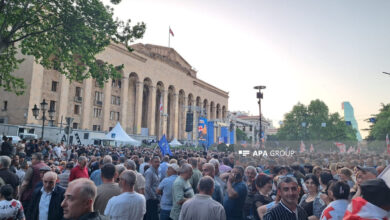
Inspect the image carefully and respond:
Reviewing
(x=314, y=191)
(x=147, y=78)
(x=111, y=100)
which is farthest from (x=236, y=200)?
(x=147, y=78)

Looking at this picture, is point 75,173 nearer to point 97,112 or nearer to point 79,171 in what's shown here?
point 79,171

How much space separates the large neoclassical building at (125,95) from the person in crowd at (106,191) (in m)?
30.9

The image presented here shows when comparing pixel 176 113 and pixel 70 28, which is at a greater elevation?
pixel 176 113

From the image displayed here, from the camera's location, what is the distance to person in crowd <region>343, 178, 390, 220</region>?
2266 millimetres

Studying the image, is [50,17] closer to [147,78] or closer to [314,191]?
[314,191]

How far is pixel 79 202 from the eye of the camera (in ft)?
8.27

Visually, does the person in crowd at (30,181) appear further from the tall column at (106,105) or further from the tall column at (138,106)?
the tall column at (138,106)

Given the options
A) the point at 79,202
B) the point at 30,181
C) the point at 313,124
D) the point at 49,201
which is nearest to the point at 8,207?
the point at 49,201

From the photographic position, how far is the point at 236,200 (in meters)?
4.96

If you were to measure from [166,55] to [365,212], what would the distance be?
187 feet

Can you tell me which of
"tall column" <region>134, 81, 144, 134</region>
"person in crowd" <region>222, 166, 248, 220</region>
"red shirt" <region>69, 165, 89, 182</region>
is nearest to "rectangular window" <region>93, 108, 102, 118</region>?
"tall column" <region>134, 81, 144, 134</region>

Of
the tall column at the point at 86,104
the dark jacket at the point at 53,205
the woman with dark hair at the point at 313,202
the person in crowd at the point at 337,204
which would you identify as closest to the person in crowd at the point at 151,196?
the dark jacket at the point at 53,205

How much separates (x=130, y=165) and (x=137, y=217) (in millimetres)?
2812

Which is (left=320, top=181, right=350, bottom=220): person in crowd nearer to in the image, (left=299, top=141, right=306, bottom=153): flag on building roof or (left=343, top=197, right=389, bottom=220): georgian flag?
(left=343, top=197, right=389, bottom=220): georgian flag
